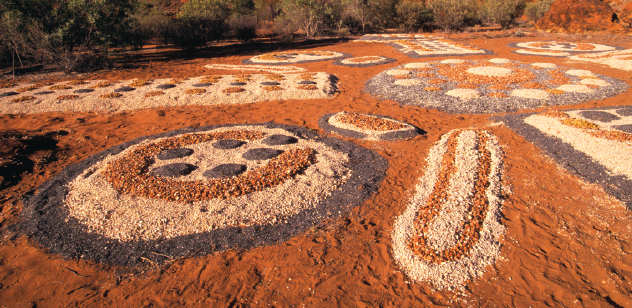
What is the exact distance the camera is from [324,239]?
530 cm

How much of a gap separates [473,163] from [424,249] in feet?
11.5

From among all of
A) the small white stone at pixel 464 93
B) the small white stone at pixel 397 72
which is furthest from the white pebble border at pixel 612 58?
the small white stone at pixel 397 72

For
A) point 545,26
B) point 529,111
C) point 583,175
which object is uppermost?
point 545,26

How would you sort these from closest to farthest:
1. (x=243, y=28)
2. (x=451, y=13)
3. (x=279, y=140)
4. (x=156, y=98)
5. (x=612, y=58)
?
(x=279, y=140)
(x=156, y=98)
(x=612, y=58)
(x=243, y=28)
(x=451, y=13)

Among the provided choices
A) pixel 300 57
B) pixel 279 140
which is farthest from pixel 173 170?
pixel 300 57

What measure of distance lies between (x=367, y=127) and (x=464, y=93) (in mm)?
5384

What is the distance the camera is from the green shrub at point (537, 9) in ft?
127

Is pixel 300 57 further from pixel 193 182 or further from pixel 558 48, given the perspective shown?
pixel 558 48

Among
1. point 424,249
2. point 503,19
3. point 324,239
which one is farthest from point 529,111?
point 503,19

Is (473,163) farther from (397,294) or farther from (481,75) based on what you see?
(481,75)

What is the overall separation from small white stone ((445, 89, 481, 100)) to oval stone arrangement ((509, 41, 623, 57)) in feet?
42.2

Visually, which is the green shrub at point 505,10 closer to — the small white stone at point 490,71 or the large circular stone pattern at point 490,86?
the large circular stone pattern at point 490,86

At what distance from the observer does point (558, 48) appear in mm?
22500

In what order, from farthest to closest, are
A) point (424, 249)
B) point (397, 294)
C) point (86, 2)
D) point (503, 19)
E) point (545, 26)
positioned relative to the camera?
point (503, 19) → point (545, 26) → point (86, 2) → point (424, 249) → point (397, 294)
